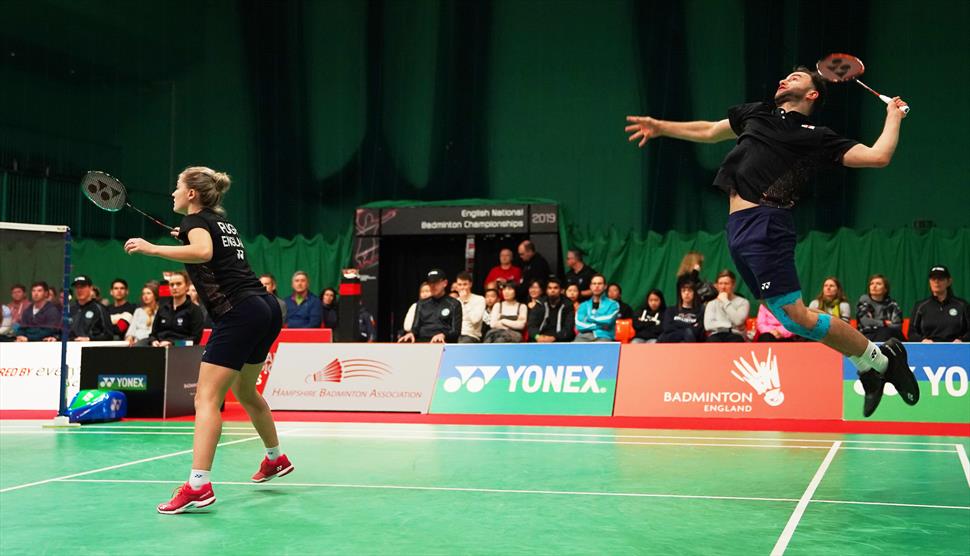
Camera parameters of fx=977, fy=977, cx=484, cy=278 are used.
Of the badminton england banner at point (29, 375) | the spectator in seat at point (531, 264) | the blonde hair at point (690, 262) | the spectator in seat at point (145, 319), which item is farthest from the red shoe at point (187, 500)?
the spectator in seat at point (531, 264)

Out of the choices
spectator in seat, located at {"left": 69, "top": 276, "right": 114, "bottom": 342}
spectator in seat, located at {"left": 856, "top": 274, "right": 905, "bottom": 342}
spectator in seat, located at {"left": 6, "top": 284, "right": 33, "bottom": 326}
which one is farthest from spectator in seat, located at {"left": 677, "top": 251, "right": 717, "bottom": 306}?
spectator in seat, located at {"left": 6, "top": 284, "right": 33, "bottom": 326}

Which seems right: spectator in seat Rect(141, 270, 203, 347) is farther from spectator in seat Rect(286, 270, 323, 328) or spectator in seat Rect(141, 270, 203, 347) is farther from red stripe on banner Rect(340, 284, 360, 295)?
red stripe on banner Rect(340, 284, 360, 295)

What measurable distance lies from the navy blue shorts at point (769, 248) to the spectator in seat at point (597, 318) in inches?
295

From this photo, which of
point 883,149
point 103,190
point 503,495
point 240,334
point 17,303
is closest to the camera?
point 883,149

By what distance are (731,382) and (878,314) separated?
2.67m

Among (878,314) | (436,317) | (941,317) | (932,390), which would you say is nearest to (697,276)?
(878,314)

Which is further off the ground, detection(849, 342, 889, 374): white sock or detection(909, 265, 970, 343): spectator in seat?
detection(909, 265, 970, 343): spectator in seat

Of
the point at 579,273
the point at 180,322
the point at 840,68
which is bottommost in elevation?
the point at 180,322

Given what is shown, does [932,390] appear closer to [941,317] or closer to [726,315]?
[941,317]

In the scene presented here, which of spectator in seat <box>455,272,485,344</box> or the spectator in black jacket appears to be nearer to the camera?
the spectator in black jacket

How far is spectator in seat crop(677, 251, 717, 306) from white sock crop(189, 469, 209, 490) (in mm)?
8868

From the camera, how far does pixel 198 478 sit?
5578mm

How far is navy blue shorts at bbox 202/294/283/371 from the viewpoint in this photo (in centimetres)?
576

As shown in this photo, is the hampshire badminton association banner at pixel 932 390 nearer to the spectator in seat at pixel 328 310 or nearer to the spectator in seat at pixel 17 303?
the spectator in seat at pixel 328 310
